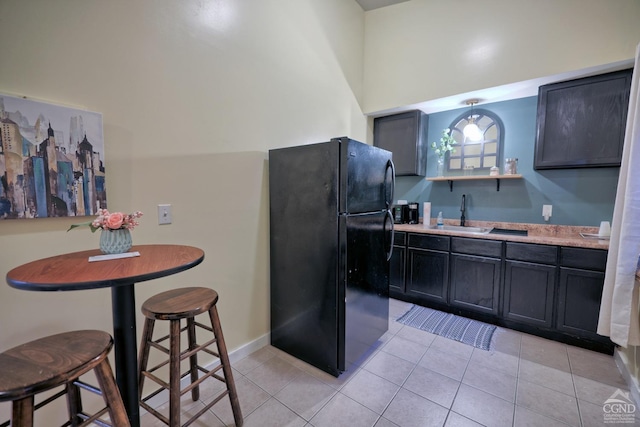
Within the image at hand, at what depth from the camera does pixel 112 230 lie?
1188 mm

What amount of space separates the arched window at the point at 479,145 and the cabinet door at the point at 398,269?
126 cm

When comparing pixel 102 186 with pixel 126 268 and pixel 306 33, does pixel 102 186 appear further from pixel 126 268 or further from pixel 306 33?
pixel 306 33

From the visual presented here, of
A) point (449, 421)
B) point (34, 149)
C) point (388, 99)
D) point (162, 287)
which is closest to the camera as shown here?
point (34, 149)

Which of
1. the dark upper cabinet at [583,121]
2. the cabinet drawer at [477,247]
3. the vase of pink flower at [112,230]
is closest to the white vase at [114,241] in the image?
the vase of pink flower at [112,230]

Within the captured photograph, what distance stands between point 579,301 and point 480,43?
98.5 inches

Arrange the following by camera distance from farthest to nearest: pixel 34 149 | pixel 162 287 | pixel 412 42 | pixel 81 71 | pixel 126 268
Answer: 1. pixel 412 42
2. pixel 162 287
3. pixel 81 71
4. pixel 34 149
5. pixel 126 268

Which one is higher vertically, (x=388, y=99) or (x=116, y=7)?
(x=388, y=99)

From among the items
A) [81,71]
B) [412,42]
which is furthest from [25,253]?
[412,42]

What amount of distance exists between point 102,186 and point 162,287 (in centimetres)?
68

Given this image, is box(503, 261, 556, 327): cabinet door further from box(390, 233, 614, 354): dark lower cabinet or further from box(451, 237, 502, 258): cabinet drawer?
box(451, 237, 502, 258): cabinet drawer

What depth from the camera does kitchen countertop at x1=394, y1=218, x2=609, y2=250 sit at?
87.0 inches

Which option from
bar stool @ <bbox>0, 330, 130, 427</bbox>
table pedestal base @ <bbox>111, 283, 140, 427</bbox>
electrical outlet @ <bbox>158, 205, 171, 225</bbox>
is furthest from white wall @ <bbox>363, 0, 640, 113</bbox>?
bar stool @ <bbox>0, 330, 130, 427</bbox>

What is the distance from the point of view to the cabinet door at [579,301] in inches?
84.0

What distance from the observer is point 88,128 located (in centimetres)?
135
